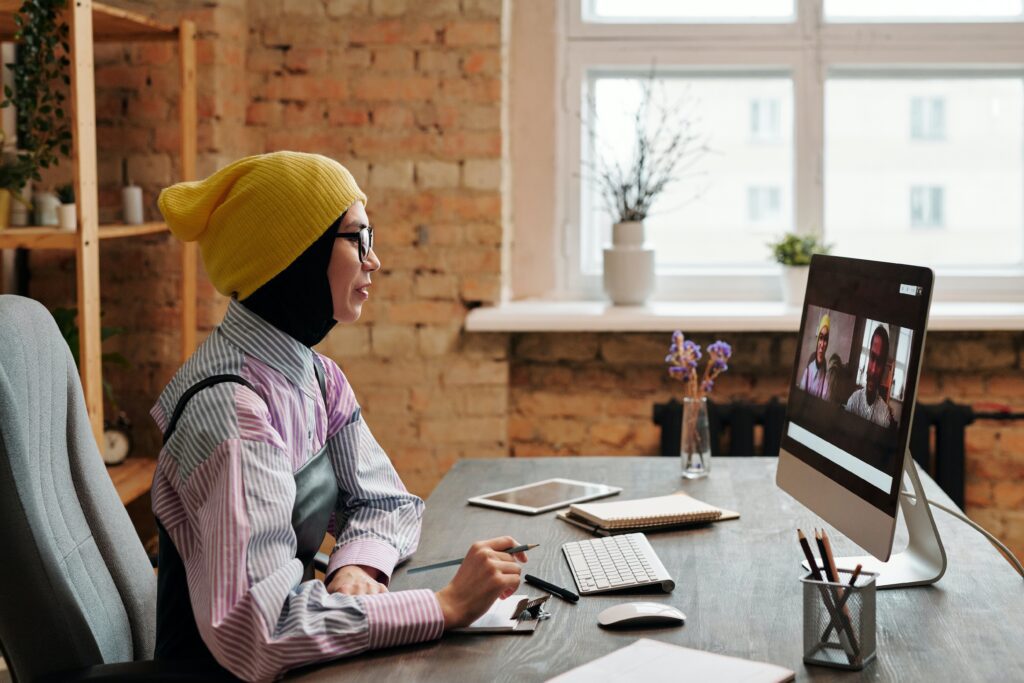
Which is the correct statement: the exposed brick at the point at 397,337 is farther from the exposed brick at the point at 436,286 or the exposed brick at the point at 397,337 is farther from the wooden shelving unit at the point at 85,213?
the wooden shelving unit at the point at 85,213

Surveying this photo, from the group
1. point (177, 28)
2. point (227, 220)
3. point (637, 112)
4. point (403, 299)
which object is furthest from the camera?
point (637, 112)

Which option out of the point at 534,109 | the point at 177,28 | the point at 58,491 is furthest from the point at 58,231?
the point at 534,109

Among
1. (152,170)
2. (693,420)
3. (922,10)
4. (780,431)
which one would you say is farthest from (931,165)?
(152,170)

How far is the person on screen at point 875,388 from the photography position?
4.85ft

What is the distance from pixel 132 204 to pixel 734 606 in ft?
7.15

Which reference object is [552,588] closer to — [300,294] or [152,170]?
[300,294]

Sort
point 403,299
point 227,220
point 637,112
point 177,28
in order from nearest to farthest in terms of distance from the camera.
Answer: point 227,220, point 177,28, point 403,299, point 637,112

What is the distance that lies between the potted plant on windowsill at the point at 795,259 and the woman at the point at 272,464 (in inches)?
78.0

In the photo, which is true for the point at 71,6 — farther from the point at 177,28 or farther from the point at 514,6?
the point at 514,6

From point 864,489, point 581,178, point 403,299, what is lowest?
point 864,489

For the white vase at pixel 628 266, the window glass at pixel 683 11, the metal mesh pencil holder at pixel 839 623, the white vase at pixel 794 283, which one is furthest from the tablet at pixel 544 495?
the window glass at pixel 683 11

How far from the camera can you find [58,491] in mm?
1517

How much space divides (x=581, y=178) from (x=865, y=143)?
0.92 m

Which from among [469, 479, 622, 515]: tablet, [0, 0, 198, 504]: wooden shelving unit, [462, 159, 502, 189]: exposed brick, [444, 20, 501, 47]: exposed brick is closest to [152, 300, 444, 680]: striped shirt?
[469, 479, 622, 515]: tablet
